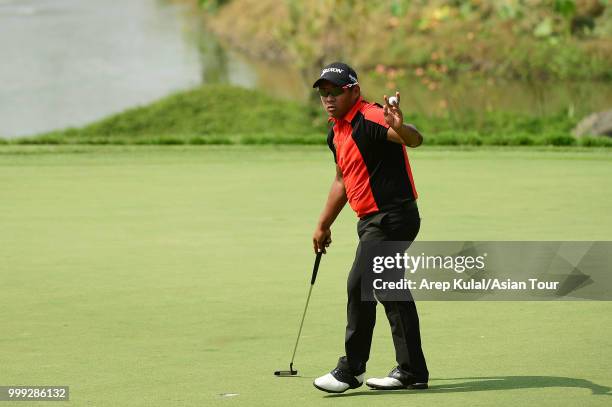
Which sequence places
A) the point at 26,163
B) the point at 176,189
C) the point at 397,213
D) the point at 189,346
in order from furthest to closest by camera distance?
1. the point at 26,163
2. the point at 176,189
3. the point at 189,346
4. the point at 397,213

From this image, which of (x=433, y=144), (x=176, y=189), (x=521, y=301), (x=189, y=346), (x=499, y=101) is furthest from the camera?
(x=499, y=101)

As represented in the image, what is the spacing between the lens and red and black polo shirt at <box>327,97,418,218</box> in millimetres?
6570

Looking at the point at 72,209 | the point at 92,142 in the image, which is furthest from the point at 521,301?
the point at 92,142

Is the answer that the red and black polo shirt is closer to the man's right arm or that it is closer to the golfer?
the golfer

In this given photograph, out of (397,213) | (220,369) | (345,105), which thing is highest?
(345,105)

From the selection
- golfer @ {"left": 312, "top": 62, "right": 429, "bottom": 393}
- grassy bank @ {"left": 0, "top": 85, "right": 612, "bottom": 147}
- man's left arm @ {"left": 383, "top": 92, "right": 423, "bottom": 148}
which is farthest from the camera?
grassy bank @ {"left": 0, "top": 85, "right": 612, "bottom": 147}

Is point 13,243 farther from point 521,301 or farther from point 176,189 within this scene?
point 521,301

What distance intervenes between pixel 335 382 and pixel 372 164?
37.8 inches

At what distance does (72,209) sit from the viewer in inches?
492

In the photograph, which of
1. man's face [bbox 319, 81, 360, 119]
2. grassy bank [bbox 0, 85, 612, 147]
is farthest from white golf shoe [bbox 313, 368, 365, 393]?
grassy bank [bbox 0, 85, 612, 147]

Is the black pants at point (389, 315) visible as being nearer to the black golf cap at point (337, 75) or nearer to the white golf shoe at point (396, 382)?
Answer: the white golf shoe at point (396, 382)

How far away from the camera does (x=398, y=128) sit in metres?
6.32

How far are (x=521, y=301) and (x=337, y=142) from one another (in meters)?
2.22

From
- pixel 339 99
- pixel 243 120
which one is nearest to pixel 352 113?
pixel 339 99
